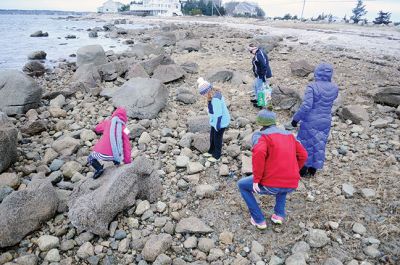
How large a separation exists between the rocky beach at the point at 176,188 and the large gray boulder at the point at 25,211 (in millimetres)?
16

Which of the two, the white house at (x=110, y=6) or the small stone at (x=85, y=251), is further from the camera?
the white house at (x=110, y=6)

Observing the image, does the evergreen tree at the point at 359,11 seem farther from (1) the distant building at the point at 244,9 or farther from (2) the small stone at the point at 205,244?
(2) the small stone at the point at 205,244

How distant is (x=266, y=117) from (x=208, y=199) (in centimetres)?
206

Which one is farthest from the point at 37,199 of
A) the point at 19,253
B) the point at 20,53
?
the point at 20,53

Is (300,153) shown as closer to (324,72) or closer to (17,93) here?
(324,72)

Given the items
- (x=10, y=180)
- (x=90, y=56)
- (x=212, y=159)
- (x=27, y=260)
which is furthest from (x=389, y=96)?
(x=90, y=56)

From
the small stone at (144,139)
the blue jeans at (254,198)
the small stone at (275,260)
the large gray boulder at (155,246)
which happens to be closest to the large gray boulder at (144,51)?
the small stone at (144,139)

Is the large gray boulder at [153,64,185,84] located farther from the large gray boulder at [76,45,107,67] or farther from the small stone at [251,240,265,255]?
the small stone at [251,240,265,255]

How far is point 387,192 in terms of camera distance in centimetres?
536

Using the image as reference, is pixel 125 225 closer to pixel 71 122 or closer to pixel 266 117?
pixel 266 117

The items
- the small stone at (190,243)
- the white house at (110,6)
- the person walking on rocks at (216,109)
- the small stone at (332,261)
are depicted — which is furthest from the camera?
the white house at (110,6)

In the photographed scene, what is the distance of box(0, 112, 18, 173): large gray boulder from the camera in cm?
606

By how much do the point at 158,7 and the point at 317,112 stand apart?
111343 mm

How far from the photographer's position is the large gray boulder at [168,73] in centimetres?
1178
